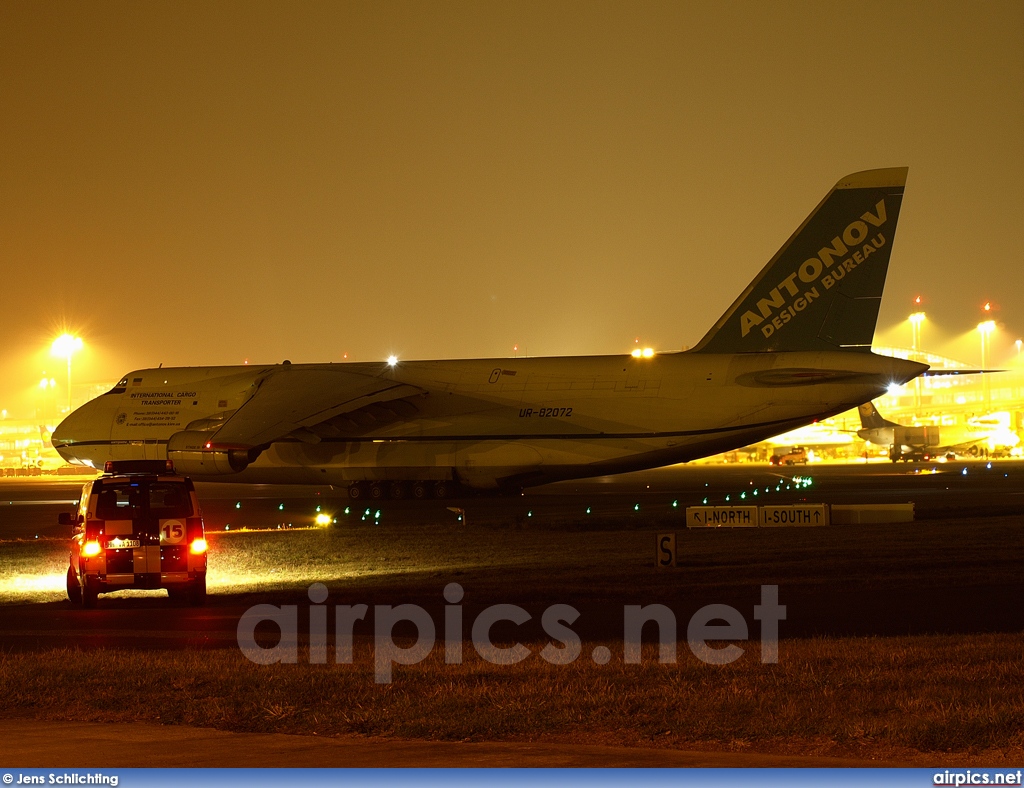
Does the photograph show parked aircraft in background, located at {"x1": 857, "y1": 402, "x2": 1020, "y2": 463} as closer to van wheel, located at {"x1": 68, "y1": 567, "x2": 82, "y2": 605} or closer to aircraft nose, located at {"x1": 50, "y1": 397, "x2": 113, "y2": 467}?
aircraft nose, located at {"x1": 50, "y1": 397, "x2": 113, "y2": 467}

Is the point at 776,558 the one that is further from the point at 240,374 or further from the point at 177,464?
the point at 240,374

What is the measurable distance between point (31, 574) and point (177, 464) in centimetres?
1303

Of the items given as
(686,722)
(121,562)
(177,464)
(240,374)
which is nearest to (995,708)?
(686,722)

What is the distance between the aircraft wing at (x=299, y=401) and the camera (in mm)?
31578

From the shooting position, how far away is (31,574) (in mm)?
21516

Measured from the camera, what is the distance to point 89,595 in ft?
55.0

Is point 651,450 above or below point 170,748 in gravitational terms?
above

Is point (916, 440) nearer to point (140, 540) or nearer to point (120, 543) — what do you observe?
point (140, 540)

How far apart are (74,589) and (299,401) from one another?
17.4 m

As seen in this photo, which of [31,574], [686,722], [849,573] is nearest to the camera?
[686,722]

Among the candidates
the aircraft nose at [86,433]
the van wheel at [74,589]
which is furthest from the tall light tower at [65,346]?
the van wheel at [74,589]

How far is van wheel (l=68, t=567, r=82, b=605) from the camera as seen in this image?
17219 mm

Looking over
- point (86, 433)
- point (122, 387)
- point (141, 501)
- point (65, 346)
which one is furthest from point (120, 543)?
point (65, 346)

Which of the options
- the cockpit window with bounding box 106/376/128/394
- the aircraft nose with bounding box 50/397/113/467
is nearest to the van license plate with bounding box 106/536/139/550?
the aircraft nose with bounding box 50/397/113/467
